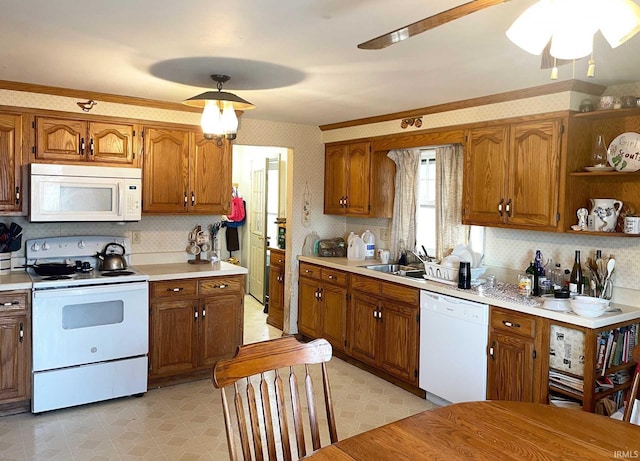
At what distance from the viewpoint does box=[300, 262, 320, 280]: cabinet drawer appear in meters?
5.04

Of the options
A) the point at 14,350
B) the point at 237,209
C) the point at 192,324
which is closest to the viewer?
the point at 14,350

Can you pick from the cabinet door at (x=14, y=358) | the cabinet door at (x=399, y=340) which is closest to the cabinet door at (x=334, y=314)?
→ the cabinet door at (x=399, y=340)

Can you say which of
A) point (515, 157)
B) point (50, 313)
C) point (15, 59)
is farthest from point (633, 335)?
point (15, 59)

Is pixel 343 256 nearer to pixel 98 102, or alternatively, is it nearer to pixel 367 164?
pixel 367 164

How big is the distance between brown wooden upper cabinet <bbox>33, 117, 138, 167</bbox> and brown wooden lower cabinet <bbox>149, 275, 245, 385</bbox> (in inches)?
43.0

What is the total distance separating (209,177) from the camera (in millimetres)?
4449

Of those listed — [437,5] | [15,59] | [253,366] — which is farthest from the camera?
[15,59]

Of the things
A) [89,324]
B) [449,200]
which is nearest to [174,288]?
[89,324]

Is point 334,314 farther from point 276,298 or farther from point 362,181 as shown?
point 362,181

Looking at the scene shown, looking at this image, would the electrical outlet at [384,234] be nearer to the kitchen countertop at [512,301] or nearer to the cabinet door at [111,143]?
the kitchen countertop at [512,301]

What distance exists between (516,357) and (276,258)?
3.13 m

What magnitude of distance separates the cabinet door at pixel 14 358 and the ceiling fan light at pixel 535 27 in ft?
11.4

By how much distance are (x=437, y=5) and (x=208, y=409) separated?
302 cm

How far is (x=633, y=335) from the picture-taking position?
10.1 feet
